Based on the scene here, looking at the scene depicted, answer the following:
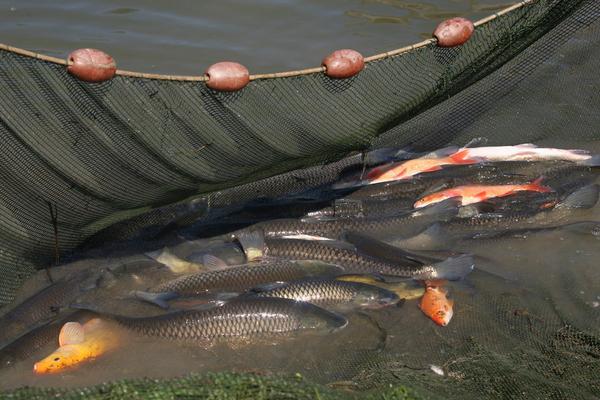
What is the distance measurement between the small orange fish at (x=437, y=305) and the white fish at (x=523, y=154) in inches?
63.5

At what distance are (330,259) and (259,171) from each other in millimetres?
668

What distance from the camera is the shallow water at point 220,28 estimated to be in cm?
798

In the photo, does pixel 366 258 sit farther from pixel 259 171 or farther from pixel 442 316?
pixel 259 171

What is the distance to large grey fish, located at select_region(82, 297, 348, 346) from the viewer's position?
12.6 ft

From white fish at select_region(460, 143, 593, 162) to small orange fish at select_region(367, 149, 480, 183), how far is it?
77 mm

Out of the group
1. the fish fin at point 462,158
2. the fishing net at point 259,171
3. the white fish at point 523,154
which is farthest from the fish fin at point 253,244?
the white fish at point 523,154

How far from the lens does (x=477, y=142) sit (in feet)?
18.0

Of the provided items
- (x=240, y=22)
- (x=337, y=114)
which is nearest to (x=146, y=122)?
(x=337, y=114)

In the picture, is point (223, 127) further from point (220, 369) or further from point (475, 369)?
point (475, 369)

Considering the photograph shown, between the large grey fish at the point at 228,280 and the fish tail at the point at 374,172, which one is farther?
the fish tail at the point at 374,172

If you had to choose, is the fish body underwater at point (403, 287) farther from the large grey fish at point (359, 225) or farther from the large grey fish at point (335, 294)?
the large grey fish at point (359, 225)

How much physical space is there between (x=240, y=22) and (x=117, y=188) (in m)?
5.23

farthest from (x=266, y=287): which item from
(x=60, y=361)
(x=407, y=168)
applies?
(x=407, y=168)

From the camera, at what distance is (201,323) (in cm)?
385
